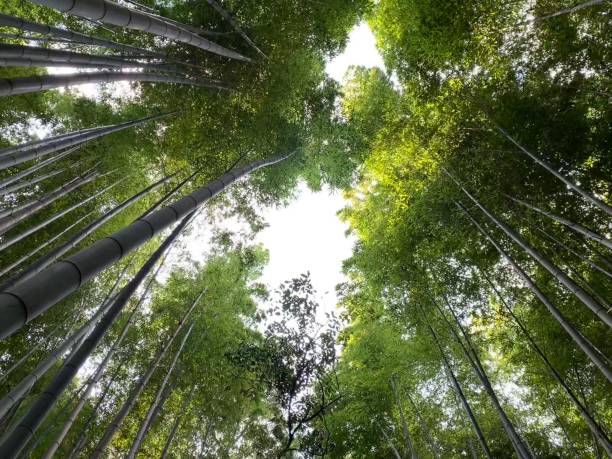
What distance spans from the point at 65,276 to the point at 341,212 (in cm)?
910

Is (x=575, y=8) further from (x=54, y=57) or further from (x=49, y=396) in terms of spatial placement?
(x=49, y=396)

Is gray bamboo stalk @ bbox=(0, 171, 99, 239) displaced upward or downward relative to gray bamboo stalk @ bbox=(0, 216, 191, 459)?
upward

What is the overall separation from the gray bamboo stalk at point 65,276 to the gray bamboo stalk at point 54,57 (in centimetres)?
220

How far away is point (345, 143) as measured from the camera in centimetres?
839

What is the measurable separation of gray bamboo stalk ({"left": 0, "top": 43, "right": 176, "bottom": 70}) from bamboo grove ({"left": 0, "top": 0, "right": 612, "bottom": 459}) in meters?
0.02

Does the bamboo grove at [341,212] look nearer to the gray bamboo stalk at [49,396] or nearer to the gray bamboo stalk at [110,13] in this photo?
the gray bamboo stalk at [110,13]

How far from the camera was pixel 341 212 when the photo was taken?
10.3m

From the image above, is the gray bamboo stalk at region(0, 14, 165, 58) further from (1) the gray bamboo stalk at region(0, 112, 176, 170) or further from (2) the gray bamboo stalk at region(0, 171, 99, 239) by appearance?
(2) the gray bamboo stalk at region(0, 171, 99, 239)

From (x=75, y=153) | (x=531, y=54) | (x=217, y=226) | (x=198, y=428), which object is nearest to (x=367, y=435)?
(x=198, y=428)

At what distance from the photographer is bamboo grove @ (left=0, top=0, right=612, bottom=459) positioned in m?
4.85

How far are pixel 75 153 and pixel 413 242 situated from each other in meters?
7.35

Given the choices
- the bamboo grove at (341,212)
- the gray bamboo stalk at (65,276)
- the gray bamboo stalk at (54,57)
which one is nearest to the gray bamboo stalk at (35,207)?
the bamboo grove at (341,212)

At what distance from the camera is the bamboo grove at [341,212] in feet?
15.9

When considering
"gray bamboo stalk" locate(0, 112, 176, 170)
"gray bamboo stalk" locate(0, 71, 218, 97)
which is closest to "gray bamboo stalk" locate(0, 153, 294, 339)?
"gray bamboo stalk" locate(0, 71, 218, 97)
